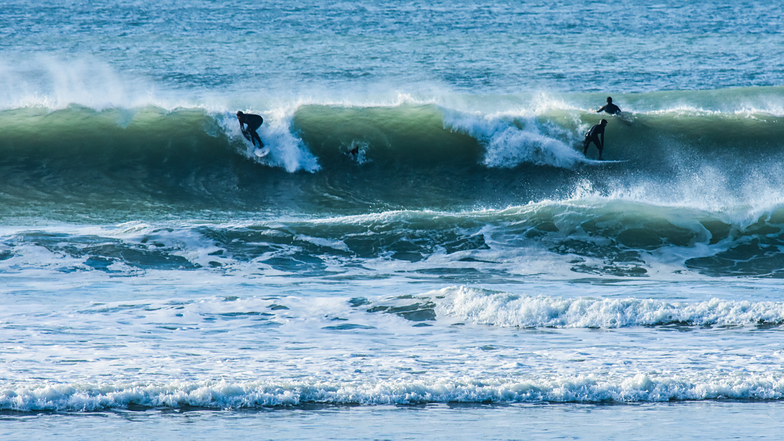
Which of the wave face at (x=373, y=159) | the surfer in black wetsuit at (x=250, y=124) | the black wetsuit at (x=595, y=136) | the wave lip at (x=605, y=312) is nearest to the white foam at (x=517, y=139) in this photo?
the wave face at (x=373, y=159)

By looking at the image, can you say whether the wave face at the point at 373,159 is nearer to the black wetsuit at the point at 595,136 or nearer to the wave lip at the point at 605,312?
the black wetsuit at the point at 595,136

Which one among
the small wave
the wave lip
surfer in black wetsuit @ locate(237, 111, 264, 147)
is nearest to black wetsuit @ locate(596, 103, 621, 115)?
surfer in black wetsuit @ locate(237, 111, 264, 147)

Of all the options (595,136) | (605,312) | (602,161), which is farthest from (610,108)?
(605,312)

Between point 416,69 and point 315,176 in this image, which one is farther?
point 416,69

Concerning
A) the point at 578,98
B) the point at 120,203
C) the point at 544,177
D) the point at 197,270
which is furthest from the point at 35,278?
the point at 578,98

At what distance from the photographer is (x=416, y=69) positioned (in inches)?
1000

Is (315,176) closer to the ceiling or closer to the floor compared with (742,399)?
closer to the ceiling

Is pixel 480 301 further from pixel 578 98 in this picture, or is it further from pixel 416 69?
pixel 416 69

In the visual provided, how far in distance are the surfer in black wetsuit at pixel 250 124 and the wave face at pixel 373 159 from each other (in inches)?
7.8

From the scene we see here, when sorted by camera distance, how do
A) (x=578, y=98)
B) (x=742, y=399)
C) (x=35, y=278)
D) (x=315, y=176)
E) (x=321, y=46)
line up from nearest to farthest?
(x=742, y=399) → (x=35, y=278) → (x=315, y=176) → (x=578, y=98) → (x=321, y=46)

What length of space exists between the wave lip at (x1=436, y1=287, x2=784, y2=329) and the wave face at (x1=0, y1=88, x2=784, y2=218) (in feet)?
18.9

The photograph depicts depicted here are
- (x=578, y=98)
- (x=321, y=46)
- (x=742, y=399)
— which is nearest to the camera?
(x=742, y=399)

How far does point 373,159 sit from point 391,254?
5.30m

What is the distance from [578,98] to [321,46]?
11.6 meters
